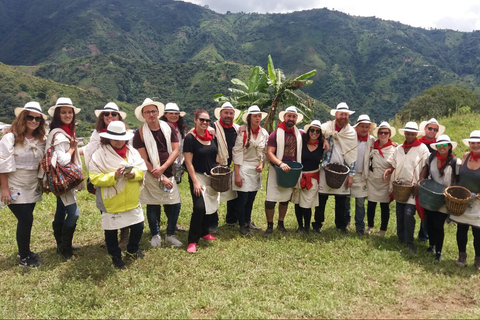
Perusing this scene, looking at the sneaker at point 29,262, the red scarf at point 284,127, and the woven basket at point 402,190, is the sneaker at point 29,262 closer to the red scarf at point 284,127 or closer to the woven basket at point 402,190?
the red scarf at point 284,127

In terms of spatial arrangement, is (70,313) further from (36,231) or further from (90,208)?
(90,208)

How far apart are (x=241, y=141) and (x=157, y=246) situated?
2230 mm

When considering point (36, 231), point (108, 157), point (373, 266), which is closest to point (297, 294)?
point (373, 266)

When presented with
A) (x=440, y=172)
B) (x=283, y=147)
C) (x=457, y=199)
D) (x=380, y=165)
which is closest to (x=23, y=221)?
Answer: (x=283, y=147)

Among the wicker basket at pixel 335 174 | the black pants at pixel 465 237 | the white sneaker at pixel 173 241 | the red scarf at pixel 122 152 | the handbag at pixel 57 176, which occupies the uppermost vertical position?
the red scarf at pixel 122 152

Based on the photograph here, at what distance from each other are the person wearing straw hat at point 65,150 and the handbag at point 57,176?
0.08 meters

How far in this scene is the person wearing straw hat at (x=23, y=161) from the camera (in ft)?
14.6

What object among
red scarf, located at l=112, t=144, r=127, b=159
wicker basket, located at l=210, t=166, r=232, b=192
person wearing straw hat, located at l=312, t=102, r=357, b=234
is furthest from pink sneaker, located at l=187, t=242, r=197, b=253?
person wearing straw hat, located at l=312, t=102, r=357, b=234

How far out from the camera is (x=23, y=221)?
4.73 m

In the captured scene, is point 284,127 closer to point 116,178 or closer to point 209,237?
point 209,237

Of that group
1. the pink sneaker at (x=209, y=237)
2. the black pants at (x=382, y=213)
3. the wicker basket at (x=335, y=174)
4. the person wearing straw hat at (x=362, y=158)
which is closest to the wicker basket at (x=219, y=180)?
the pink sneaker at (x=209, y=237)

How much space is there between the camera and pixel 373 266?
509 cm

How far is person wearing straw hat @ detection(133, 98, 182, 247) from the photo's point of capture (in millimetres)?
5109

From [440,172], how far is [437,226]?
2.81 ft
